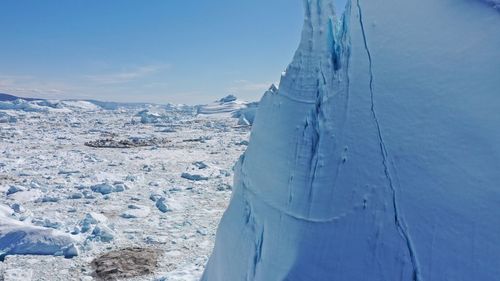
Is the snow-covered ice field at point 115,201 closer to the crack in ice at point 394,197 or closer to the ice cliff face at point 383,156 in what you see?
the ice cliff face at point 383,156

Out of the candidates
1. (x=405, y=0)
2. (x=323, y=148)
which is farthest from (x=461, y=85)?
(x=323, y=148)

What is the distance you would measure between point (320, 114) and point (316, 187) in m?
0.48

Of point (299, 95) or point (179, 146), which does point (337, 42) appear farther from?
point (179, 146)

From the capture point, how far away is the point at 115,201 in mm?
7969

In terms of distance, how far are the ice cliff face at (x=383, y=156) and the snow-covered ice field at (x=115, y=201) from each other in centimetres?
246

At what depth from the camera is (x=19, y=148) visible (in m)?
15.5

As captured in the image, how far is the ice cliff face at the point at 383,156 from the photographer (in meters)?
2.02

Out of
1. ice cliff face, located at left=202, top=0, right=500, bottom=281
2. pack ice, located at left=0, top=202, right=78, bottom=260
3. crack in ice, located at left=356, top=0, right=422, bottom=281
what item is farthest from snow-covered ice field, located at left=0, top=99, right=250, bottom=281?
crack in ice, located at left=356, top=0, right=422, bottom=281

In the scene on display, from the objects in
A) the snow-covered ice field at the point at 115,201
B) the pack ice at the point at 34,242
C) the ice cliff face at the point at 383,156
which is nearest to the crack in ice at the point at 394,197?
the ice cliff face at the point at 383,156

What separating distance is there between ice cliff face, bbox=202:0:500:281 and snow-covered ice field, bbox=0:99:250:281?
8.06 feet

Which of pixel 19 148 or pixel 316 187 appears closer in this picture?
pixel 316 187

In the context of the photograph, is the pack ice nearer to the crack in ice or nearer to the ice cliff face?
the ice cliff face

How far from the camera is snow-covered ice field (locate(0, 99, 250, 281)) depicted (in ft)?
16.8

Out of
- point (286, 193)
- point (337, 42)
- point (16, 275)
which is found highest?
point (337, 42)
